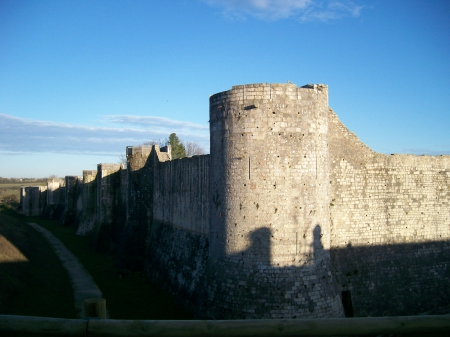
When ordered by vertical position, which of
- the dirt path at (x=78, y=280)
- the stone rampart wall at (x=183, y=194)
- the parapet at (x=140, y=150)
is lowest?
the dirt path at (x=78, y=280)

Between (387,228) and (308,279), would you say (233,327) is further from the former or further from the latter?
(387,228)

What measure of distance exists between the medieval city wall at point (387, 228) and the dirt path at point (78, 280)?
9336 millimetres

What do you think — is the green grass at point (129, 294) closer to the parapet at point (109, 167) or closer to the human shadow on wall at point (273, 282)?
the human shadow on wall at point (273, 282)

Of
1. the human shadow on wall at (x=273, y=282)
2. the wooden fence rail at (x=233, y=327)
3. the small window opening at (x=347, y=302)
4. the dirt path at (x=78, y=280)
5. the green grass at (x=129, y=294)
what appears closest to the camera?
the wooden fence rail at (x=233, y=327)

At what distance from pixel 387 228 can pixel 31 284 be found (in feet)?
43.7

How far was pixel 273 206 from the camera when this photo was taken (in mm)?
10258

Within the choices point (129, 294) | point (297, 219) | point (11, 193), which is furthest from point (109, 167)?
point (11, 193)

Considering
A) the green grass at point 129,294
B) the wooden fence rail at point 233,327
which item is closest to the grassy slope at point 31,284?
the green grass at point 129,294

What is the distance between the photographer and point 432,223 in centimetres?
1443

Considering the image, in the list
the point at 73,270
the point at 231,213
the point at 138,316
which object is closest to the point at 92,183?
the point at 73,270

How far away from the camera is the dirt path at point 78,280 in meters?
16.2

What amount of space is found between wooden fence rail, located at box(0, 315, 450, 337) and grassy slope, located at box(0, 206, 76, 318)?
9653 millimetres

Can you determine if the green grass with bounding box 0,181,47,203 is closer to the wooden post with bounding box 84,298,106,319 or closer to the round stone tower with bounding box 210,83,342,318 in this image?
the round stone tower with bounding box 210,83,342,318

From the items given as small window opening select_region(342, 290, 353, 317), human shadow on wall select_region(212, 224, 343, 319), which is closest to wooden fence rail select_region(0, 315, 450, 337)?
human shadow on wall select_region(212, 224, 343, 319)
